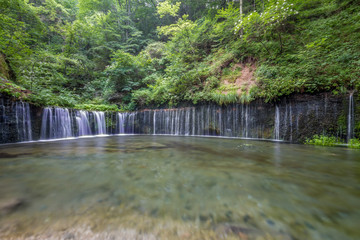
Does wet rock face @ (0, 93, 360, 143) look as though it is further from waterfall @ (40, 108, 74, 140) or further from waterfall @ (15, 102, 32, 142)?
waterfall @ (40, 108, 74, 140)

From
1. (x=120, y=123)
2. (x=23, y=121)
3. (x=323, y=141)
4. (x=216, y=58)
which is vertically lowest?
(x=323, y=141)

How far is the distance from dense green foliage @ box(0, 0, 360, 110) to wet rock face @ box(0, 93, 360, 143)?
18.5 inches

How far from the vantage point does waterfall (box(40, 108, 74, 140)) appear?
24.4 feet

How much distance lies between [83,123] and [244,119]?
10.1 m

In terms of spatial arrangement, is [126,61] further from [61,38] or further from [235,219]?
[235,219]

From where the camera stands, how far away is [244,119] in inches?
296

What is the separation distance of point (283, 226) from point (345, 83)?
22.5ft

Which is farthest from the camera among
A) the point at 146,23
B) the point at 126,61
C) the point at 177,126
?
the point at 146,23

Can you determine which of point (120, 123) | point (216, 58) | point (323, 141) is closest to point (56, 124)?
point (120, 123)

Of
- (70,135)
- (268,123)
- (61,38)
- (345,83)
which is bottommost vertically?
(70,135)

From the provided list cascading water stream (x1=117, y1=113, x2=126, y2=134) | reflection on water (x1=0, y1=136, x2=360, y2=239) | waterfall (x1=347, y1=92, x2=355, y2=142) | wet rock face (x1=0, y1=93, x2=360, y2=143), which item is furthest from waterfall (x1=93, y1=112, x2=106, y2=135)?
waterfall (x1=347, y1=92, x2=355, y2=142)

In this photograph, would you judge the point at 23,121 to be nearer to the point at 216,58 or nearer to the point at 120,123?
the point at 120,123

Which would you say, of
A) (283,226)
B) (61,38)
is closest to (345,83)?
(283,226)

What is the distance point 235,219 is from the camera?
1075 mm
